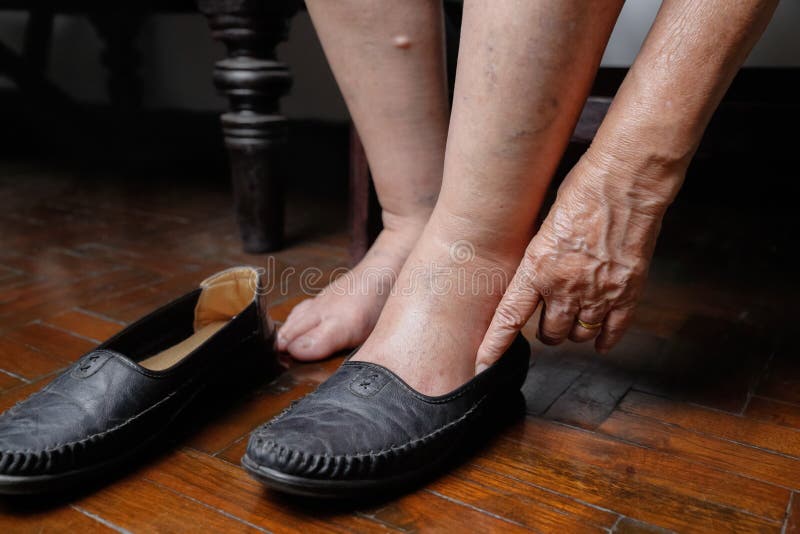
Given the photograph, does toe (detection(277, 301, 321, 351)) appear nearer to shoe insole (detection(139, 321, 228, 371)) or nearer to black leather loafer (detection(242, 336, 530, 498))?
shoe insole (detection(139, 321, 228, 371))

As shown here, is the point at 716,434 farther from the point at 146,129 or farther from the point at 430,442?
the point at 146,129

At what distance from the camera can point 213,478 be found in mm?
580

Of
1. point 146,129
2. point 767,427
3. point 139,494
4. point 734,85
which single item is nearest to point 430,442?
point 139,494

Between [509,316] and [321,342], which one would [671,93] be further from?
[321,342]

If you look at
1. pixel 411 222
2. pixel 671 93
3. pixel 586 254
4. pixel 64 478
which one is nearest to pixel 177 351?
pixel 64 478

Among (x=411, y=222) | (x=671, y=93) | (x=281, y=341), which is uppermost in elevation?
(x=671, y=93)

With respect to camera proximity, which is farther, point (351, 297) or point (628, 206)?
point (351, 297)

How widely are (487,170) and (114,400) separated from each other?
0.36 m

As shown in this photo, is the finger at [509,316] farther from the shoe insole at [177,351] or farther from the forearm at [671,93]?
the shoe insole at [177,351]

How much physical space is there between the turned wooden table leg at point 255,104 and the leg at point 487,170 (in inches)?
25.0

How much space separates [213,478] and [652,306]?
702 mm

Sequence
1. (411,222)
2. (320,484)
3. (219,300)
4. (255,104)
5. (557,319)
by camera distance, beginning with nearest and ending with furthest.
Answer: (320,484)
(557,319)
(219,300)
(411,222)
(255,104)

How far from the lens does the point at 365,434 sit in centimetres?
55

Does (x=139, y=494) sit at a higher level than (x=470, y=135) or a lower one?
lower
